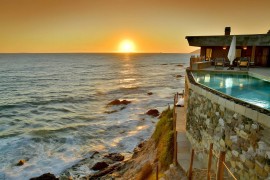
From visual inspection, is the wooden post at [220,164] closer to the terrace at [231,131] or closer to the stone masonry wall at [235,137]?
the terrace at [231,131]

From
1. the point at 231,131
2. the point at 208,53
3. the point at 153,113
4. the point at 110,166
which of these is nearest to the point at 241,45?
the point at 208,53

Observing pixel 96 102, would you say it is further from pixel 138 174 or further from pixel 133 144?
pixel 138 174

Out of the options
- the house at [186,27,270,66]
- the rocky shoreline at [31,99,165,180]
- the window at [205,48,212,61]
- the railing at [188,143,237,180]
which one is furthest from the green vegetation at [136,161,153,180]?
the window at [205,48,212,61]

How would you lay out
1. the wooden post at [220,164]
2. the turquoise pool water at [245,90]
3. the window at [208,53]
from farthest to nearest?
the window at [208,53] < the turquoise pool water at [245,90] < the wooden post at [220,164]

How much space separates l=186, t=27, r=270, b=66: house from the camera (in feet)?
78.2

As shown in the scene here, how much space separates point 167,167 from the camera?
435 inches

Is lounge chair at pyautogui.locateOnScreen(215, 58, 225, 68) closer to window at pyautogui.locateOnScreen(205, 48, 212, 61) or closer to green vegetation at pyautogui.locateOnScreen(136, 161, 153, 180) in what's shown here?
window at pyautogui.locateOnScreen(205, 48, 212, 61)

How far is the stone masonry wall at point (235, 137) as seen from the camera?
20.4 feet

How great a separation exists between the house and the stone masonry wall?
16.2 m

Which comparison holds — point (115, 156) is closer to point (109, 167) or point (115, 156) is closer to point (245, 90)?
point (109, 167)

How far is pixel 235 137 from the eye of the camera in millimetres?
7363

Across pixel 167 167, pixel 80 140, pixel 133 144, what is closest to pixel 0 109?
pixel 80 140

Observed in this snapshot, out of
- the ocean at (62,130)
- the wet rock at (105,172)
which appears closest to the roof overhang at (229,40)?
the ocean at (62,130)

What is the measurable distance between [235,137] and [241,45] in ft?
65.6
